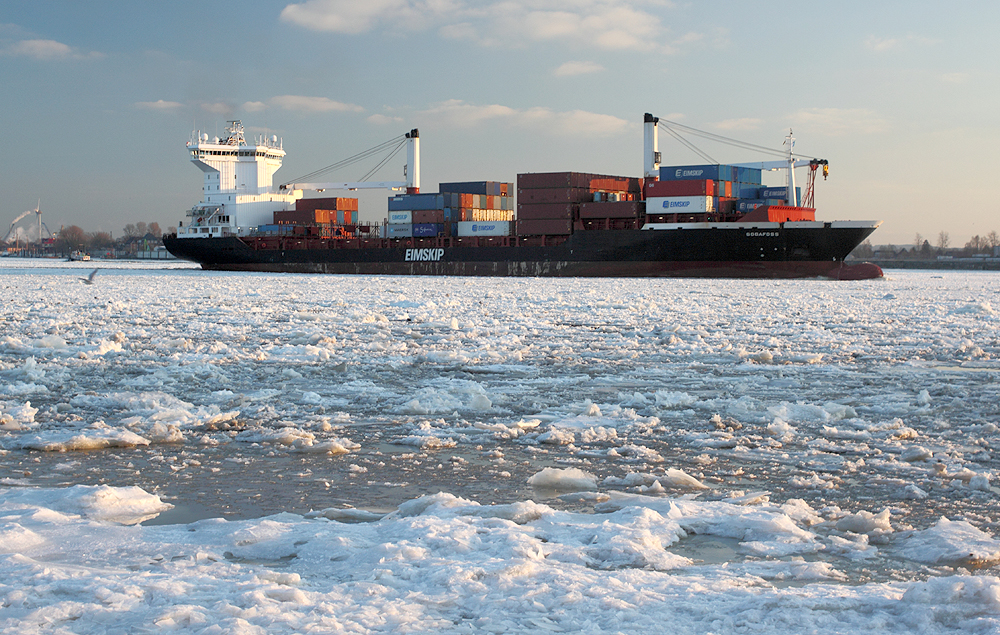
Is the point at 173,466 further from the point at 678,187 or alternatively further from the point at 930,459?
the point at 678,187

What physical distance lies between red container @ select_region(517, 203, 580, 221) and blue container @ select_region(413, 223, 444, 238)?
227 inches

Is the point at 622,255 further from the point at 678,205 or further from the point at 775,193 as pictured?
the point at 775,193

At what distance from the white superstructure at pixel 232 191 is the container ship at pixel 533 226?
0.09m

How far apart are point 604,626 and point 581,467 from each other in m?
2.22

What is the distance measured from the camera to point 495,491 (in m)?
4.27

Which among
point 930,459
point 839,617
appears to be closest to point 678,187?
point 930,459

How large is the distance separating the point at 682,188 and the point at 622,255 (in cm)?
468

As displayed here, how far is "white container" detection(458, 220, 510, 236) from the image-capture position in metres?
46.2

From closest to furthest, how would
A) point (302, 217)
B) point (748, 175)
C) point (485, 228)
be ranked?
point (748, 175) < point (485, 228) < point (302, 217)

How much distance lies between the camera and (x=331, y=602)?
8.97ft

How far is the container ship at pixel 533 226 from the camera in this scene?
39.7 meters

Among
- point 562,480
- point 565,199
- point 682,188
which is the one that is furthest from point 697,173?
point 562,480

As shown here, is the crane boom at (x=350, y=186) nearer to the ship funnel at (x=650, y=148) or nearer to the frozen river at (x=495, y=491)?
the ship funnel at (x=650, y=148)

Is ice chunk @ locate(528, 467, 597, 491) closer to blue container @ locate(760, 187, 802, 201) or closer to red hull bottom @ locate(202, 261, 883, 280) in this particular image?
red hull bottom @ locate(202, 261, 883, 280)
